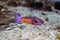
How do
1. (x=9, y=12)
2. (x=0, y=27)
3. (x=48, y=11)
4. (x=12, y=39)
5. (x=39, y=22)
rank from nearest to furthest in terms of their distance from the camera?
(x=12, y=39) → (x=0, y=27) → (x=39, y=22) → (x=9, y=12) → (x=48, y=11)

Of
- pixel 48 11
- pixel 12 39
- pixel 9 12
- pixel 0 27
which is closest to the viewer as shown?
pixel 12 39

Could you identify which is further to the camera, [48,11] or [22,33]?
[48,11]

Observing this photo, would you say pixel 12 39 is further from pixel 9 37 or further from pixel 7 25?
pixel 7 25

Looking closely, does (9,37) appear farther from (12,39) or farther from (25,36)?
(25,36)

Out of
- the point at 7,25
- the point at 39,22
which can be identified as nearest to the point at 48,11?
the point at 39,22

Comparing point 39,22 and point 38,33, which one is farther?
point 39,22

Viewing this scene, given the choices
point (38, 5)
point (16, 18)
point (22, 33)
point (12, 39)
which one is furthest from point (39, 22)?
point (38, 5)

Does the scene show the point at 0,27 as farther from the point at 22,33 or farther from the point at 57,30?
the point at 57,30

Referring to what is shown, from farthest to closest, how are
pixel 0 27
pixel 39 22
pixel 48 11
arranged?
1. pixel 48 11
2. pixel 39 22
3. pixel 0 27
